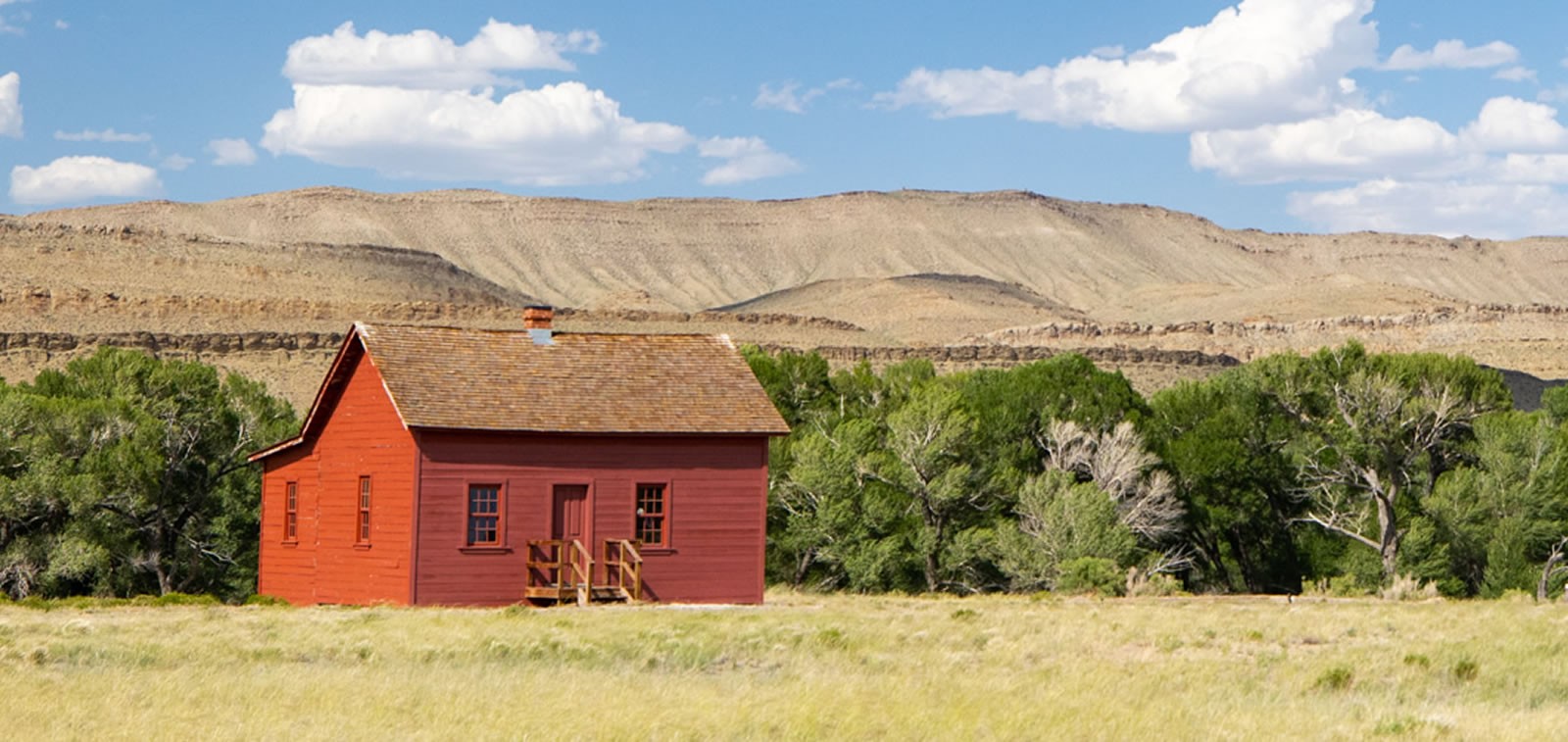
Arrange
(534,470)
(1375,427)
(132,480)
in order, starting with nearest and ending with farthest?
(534,470) → (132,480) → (1375,427)

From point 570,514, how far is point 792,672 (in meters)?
11.9

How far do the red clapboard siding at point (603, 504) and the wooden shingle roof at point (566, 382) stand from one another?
30cm

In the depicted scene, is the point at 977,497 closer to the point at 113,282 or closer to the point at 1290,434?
the point at 1290,434

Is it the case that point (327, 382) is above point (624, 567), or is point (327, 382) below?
above

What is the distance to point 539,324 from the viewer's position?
115ft

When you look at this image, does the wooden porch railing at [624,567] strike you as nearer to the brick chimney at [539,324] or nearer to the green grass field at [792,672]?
the green grass field at [792,672]

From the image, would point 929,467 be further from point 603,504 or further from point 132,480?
point 132,480

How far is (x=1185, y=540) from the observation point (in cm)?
5059


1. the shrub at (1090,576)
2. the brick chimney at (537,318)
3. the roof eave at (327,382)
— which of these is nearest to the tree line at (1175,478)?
the shrub at (1090,576)

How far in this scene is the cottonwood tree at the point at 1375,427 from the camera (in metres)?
49.8

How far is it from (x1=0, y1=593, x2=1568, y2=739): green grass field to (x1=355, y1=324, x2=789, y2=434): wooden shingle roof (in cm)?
370

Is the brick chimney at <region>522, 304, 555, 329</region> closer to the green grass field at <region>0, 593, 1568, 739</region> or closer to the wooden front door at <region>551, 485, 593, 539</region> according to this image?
the wooden front door at <region>551, 485, 593, 539</region>

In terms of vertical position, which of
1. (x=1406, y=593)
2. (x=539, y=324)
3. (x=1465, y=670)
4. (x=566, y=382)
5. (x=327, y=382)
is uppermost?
(x=539, y=324)

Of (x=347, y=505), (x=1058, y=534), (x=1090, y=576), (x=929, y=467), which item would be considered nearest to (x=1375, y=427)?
(x=1058, y=534)
